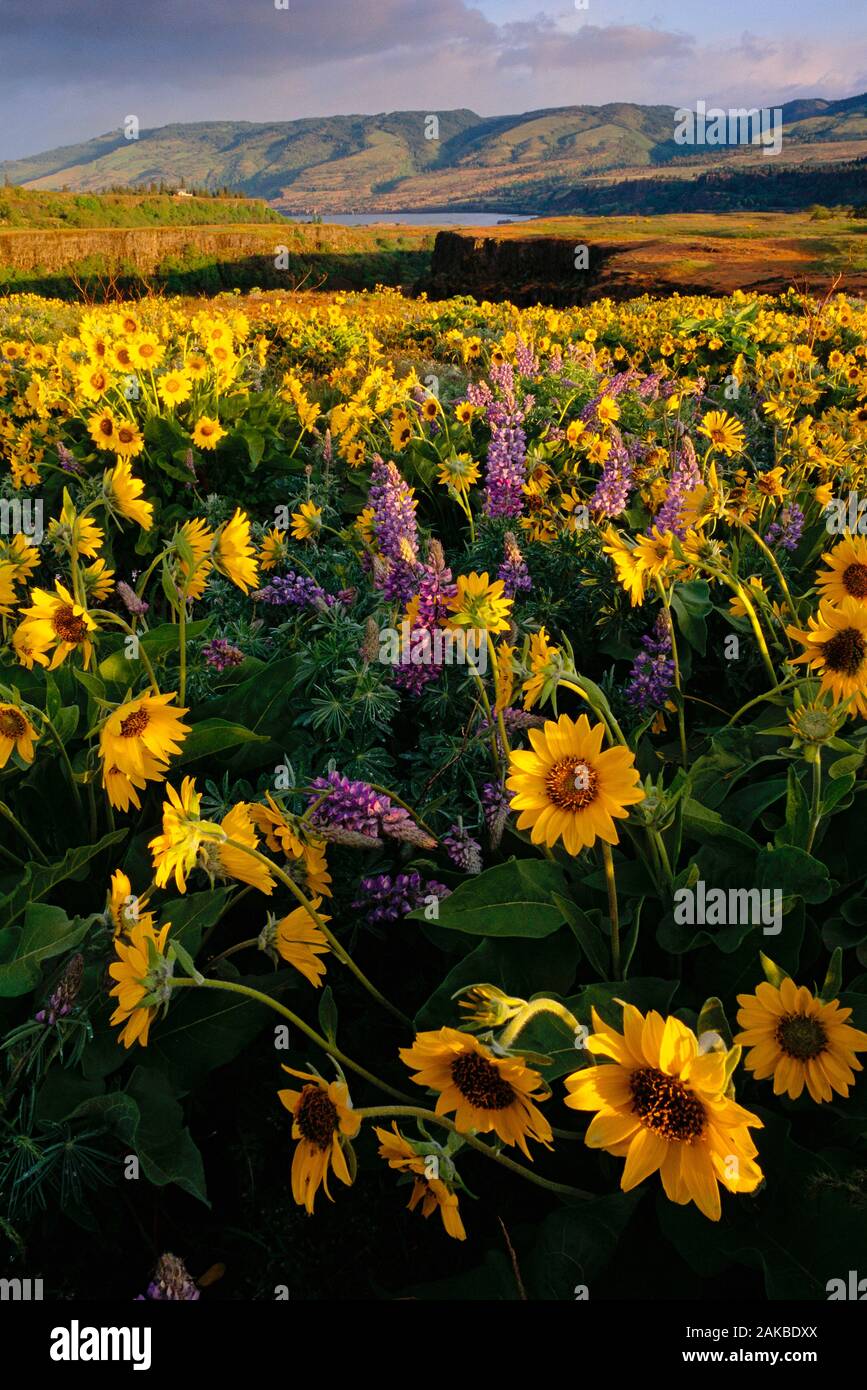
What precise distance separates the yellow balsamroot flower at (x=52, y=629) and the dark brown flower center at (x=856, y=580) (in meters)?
1.69

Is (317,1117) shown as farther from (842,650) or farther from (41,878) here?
(842,650)

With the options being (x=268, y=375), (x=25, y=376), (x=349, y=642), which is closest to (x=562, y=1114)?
(x=349, y=642)

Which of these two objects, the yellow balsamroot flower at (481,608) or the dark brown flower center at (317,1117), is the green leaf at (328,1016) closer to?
the dark brown flower center at (317,1117)

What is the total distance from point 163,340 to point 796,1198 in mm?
6498

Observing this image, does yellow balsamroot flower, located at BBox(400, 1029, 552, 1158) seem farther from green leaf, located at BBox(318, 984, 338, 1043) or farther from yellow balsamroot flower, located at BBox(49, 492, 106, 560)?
yellow balsamroot flower, located at BBox(49, 492, 106, 560)

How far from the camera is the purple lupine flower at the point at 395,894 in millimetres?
1717

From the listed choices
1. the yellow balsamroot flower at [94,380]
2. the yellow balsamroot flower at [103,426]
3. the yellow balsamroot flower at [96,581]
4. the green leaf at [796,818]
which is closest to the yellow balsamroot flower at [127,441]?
the yellow balsamroot flower at [103,426]

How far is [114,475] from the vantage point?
2410mm

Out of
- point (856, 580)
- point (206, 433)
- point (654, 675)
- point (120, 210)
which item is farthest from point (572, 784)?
point (120, 210)

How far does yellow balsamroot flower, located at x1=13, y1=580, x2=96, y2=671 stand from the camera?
1931 mm

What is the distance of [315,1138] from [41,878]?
2.82 feet

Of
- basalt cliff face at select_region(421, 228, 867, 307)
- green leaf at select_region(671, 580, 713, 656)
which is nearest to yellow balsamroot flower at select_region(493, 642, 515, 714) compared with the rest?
green leaf at select_region(671, 580, 713, 656)

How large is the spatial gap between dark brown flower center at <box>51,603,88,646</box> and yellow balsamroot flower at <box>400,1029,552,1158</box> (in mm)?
1284
